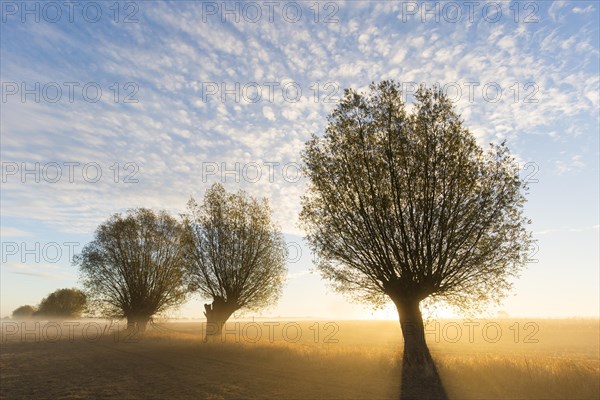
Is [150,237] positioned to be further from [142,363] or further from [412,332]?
[412,332]

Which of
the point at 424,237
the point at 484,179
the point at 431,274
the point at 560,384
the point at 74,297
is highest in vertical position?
the point at 484,179

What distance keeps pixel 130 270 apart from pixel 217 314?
67.5 feet

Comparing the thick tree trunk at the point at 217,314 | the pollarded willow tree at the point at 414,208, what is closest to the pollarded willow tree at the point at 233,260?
the thick tree trunk at the point at 217,314

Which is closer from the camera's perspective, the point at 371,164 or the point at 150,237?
the point at 371,164

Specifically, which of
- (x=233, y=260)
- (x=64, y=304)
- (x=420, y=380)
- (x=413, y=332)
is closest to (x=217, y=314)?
(x=233, y=260)

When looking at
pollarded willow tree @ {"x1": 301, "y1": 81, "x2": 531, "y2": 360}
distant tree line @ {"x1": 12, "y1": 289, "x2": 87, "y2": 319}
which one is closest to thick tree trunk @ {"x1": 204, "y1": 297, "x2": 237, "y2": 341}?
pollarded willow tree @ {"x1": 301, "y1": 81, "x2": 531, "y2": 360}

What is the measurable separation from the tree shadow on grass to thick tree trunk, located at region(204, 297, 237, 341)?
81.9 ft

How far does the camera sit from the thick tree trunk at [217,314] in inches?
1674

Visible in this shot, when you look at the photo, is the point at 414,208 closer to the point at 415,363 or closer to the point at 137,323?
the point at 415,363

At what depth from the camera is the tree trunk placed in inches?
Result: 882

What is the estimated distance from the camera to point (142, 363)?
2828cm

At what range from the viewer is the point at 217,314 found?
141 ft

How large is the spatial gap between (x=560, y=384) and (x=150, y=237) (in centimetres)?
5196

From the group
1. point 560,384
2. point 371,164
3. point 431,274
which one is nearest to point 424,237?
point 431,274
